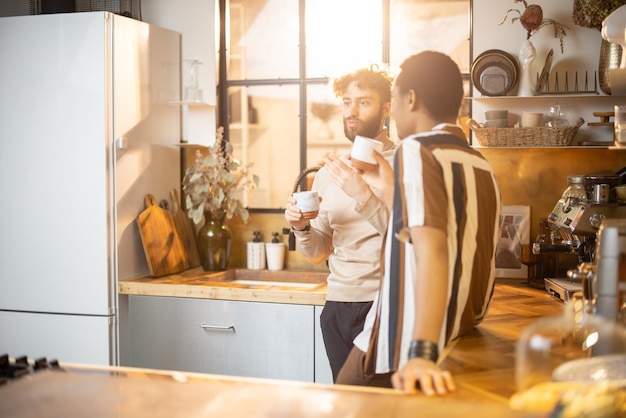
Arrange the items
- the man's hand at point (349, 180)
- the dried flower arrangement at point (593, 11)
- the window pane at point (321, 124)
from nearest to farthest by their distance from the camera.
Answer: the man's hand at point (349, 180), the dried flower arrangement at point (593, 11), the window pane at point (321, 124)

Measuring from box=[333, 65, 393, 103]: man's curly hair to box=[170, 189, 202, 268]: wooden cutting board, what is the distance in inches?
60.6

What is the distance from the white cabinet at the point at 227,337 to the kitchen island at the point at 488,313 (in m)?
0.05

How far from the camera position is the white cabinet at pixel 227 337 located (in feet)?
11.7

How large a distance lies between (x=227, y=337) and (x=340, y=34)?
5.56 feet

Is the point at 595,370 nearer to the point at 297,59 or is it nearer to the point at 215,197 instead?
the point at 215,197

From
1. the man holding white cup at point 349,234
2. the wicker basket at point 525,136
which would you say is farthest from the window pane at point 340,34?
the man holding white cup at point 349,234

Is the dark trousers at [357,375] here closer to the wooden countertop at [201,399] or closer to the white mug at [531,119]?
the wooden countertop at [201,399]

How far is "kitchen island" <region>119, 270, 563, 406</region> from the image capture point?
163cm

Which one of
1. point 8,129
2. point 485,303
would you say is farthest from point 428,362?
point 8,129

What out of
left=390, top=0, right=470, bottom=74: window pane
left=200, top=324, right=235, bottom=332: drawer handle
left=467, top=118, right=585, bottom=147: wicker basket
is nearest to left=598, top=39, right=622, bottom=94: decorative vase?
left=467, top=118, right=585, bottom=147: wicker basket

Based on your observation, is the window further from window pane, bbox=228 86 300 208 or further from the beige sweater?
the beige sweater

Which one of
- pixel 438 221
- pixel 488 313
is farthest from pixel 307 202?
pixel 438 221

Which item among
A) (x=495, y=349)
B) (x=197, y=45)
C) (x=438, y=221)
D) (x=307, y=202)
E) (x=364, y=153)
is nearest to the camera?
(x=438, y=221)

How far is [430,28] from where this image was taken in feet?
13.3
